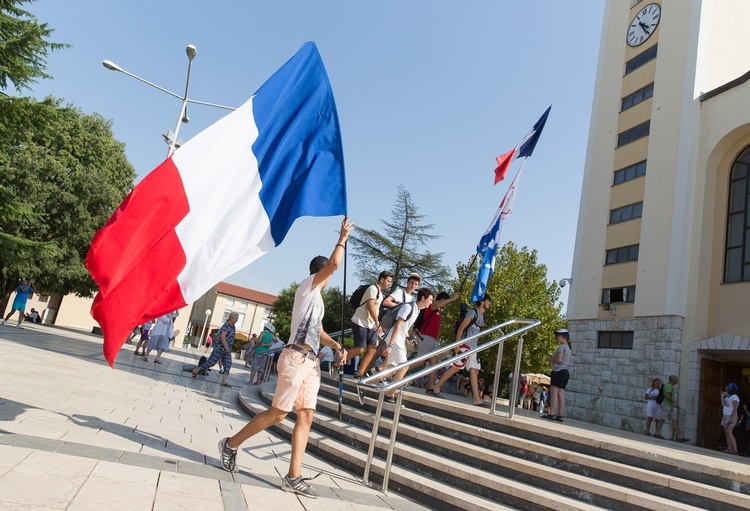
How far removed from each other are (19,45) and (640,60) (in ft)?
74.7

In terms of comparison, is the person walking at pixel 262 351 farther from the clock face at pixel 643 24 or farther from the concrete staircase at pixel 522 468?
the clock face at pixel 643 24

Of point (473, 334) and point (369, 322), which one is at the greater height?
point (473, 334)

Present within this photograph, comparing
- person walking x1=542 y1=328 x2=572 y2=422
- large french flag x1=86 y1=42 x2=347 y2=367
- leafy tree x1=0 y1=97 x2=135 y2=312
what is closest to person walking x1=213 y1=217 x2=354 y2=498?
large french flag x1=86 y1=42 x2=347 y2=367

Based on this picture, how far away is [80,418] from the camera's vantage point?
5.59m

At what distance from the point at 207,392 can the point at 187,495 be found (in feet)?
24.7

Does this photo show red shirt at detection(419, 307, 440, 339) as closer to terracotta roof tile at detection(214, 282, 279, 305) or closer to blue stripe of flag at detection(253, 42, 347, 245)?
blue stripe of flag at detection(253, 42, 347, 245)

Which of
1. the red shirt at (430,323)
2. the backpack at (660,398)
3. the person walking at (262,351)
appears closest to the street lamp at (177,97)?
the person walking at (262,351)

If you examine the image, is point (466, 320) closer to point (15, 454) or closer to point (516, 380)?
point (516, 380)

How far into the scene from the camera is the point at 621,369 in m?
17.3

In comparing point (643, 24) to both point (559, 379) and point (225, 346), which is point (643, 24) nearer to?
point (559, 379)

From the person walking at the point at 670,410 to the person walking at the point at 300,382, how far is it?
509 inches

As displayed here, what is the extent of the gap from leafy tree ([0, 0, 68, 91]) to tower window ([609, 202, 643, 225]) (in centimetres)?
2154

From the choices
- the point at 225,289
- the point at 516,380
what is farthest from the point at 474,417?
the point at 225,289

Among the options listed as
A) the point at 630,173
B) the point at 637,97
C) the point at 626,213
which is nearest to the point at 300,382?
the point at 626,213
